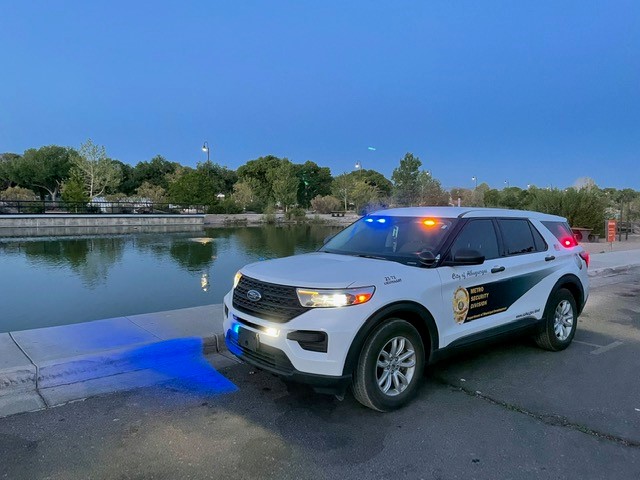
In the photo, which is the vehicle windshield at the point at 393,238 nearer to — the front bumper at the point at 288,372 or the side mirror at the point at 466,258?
the side mirror at the point at 466,258

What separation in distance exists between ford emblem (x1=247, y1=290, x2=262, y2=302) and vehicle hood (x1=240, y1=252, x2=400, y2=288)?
13cm

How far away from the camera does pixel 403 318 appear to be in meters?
4.12

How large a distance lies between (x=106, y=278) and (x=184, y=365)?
841 cm

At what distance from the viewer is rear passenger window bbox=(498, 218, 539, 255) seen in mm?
5359

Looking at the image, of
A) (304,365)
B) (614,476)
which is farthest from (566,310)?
(304,365)

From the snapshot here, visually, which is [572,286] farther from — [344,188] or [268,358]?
[344,188]

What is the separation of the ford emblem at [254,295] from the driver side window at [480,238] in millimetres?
2100

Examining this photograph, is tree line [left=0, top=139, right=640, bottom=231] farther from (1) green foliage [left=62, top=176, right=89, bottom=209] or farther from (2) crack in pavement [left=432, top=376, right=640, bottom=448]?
(2) crack in pavement [left=432, top=376, right=640, bottom=448]

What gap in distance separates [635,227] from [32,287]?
32.2m

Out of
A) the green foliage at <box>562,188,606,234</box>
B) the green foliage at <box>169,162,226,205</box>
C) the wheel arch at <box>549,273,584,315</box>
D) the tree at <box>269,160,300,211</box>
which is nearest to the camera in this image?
the wheel arch at <box>549,273,584,315</box>

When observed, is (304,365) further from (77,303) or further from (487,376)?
(77,303)

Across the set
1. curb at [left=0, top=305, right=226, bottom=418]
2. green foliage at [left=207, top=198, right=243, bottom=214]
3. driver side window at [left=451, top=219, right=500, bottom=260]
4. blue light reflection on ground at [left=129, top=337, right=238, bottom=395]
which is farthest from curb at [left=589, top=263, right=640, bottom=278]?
green foliage at [left=207, top=198, right=243, bottom=214]

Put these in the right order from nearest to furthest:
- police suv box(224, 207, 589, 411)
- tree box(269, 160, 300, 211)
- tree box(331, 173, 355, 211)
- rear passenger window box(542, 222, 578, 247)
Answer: police suv box(224, 207, 589, 411)
rear passenger window box(542, 222, 578, 247)
tree box(269, 160, 300, 211)
tree box(331, 173, 355, 211)

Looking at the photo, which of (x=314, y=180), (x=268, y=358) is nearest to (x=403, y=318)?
(x=268, y=358)
